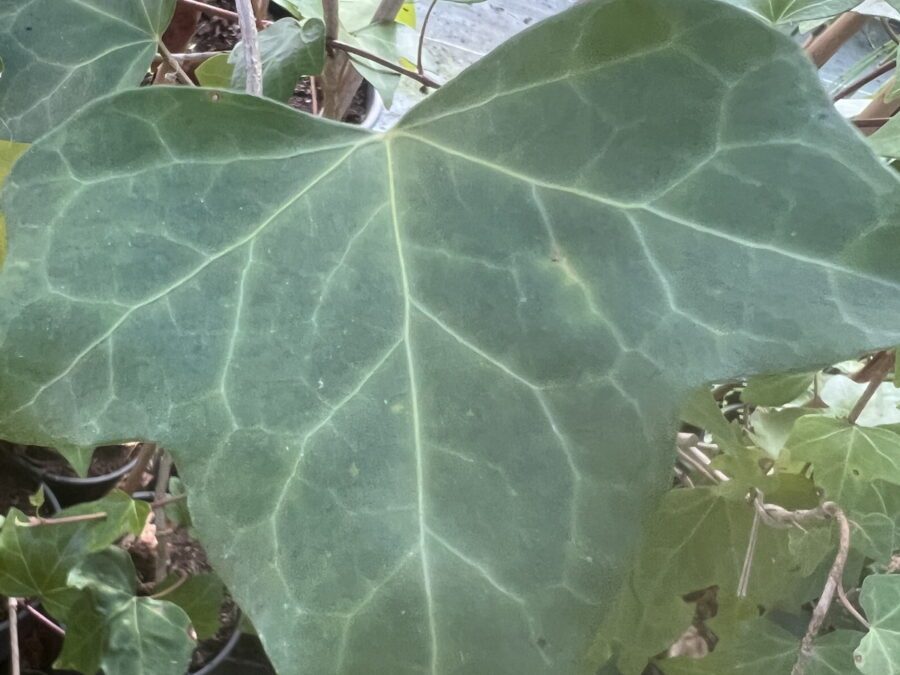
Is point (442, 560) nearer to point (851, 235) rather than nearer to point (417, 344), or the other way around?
point (417, 344)

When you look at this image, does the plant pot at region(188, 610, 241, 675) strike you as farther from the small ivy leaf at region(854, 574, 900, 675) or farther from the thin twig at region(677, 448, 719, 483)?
the small ivy leaf at region(854, 574, 900, 675)

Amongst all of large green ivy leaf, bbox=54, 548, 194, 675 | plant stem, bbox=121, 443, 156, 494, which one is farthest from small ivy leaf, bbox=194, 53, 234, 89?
large green ivy leaf, bbox=54, 548, 194, 675

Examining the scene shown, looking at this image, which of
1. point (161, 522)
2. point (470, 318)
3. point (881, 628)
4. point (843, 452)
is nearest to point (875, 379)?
point (843, 452)

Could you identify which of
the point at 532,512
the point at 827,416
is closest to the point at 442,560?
the point at 532,512

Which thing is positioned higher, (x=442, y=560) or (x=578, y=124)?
(x=578, y=124)

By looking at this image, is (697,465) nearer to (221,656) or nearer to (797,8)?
(797,8)

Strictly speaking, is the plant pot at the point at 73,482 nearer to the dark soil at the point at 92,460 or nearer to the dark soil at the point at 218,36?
the dark soil at the point at 92,460
